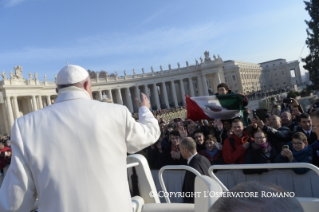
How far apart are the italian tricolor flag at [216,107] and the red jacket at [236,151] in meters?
2.92

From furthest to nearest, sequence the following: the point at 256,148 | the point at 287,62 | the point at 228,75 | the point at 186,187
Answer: the point at 287,62 → the point at 228,75 → the point at 256,148 → the point at 186,187

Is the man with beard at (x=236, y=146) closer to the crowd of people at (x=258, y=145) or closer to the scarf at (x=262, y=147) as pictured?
the crowd of people at (x=258, y=145)

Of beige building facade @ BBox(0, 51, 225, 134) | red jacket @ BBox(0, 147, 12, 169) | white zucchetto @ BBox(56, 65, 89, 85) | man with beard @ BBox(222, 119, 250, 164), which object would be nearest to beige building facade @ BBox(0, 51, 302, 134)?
beige building facade @ BBox(0, 51, 225, 134)

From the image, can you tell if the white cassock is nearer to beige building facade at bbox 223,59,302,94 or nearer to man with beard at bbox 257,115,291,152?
man with beard at bbox 257,115,291,152

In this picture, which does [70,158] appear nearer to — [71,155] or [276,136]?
[71,155]

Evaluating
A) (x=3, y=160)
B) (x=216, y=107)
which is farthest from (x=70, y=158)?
(x=3, y=160)

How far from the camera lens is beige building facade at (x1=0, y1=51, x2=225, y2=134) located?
167 ft

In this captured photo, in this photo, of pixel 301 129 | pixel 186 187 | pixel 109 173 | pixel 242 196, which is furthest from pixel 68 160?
pixel 301 129

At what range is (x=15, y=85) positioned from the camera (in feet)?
169

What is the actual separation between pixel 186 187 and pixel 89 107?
2.68m

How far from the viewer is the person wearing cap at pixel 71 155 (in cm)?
→ 195

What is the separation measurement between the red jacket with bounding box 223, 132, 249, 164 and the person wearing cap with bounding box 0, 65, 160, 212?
3.51m

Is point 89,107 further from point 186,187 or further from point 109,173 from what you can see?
point 186,187

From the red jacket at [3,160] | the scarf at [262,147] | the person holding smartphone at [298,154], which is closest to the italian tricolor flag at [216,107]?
the scarf at [262,147]
